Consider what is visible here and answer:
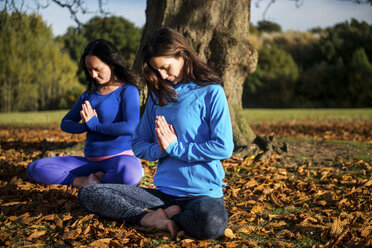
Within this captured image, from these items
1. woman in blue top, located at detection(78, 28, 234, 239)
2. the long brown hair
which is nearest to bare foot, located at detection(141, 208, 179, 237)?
woman in blue top, located at detection(78, 28, 234, 239)

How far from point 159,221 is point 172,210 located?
0.47 ft

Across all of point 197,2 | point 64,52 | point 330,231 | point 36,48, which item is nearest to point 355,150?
point 197,2

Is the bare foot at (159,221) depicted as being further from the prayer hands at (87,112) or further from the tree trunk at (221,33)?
the tree trunk at (221,33)

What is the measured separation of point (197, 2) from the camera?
19.7 feet

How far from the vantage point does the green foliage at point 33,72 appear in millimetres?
24578

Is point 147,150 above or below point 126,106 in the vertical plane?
below

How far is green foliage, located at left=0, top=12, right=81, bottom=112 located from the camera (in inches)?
968

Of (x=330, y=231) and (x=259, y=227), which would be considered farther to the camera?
(x=259, y=227)

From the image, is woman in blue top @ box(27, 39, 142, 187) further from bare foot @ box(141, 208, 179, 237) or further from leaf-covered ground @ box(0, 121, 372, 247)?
bare foot @ box(141, 208, 179, 237)

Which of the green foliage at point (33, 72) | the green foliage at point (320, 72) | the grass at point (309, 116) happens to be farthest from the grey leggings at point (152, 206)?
the green foliage at point (320, 72)

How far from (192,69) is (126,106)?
1.36 m

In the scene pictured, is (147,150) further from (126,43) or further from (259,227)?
(126,43)

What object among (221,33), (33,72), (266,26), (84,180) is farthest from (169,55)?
(266,26)

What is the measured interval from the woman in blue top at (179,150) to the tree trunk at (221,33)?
3236mm
